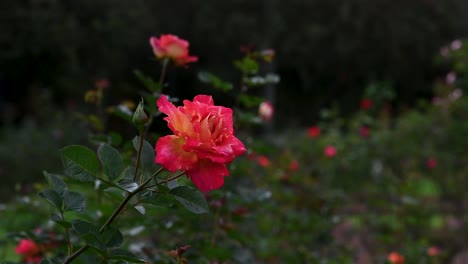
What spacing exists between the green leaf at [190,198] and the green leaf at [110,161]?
2.9 inches

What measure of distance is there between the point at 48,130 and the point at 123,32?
3009 mm

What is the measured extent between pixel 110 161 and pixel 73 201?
8cm

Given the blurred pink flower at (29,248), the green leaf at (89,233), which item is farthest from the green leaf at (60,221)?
the blurred pink flower at (29,248)

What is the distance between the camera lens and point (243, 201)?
1439 millimetres

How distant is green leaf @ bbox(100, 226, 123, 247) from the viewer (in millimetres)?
764

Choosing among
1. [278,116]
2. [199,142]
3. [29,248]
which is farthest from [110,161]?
[278,116]

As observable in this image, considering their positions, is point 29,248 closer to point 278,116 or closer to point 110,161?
point 110,161

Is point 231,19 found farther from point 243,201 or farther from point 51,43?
point 243,201

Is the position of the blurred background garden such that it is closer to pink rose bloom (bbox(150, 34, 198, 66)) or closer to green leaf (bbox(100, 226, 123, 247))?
pink rose bloom (bbox(150, 34, 198, 66))

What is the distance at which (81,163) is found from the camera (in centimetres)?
76

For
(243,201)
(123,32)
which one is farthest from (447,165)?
(123,32)

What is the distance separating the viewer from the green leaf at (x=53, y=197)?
29.8 inches

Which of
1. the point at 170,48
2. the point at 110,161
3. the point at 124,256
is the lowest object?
the point at 124,256

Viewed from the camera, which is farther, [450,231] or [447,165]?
[447,165]
